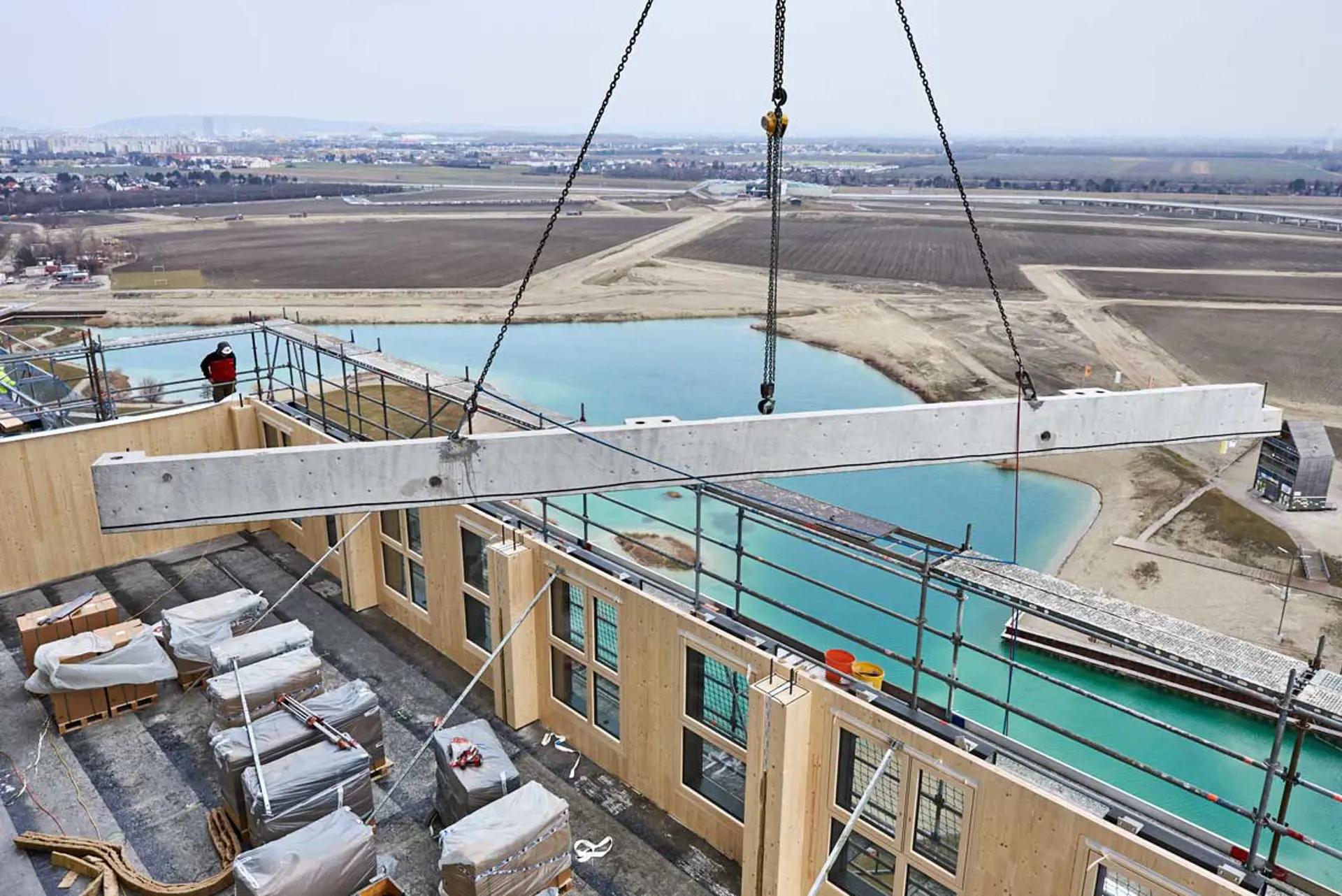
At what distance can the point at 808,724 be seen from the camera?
7762 mm

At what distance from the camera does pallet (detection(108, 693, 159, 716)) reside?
36.1ft

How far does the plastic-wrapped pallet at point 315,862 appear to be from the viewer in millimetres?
7121

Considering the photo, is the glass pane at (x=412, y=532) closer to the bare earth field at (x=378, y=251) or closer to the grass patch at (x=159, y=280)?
the bare earth field at (x=378, y=251)

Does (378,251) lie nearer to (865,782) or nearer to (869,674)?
(869,674)

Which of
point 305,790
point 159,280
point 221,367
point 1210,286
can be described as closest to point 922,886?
point 305,790

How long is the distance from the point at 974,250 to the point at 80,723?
85.5m

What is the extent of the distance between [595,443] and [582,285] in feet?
213

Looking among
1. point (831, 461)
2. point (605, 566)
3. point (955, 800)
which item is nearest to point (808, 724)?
point (955, 800)

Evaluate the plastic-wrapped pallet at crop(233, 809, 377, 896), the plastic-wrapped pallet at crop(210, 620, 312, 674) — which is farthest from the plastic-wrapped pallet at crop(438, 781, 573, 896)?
the plastic-wrapped pallet at crop(210, 620, 312, 674)

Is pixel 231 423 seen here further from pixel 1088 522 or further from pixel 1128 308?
pixel 1128 308

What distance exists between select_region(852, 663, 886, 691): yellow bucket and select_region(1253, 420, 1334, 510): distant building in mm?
23872

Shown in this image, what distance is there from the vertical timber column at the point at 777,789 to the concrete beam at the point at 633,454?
1986 millimetres

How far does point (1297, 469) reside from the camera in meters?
26.8

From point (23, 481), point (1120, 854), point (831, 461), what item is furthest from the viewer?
point (23, 481)
